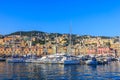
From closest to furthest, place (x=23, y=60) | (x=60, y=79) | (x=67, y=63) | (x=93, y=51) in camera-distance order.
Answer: (x=60, y=79)
(x=67, y=63)
(x=23, y=60)
(x=93, y=51)

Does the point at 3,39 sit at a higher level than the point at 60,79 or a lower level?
higher

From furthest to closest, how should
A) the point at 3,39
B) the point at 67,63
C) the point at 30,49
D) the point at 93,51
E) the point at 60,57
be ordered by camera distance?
1. the point at 3,39
2. the point at 93,51
3. the point at 30,49
4. the point at 60,57
5. the point at 67,63

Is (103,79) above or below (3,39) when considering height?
below

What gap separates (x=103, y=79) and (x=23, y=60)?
65.3 m

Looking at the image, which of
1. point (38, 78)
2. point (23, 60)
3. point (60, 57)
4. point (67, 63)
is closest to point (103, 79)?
point (38, 78)

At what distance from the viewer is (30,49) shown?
16188 cm

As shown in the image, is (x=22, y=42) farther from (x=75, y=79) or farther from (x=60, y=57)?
(x=75, y=79)

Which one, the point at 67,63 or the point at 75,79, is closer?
the point at 75,79

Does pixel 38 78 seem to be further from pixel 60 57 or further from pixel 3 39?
pixel 3 39

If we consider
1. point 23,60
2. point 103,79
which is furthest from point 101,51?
point 103,79

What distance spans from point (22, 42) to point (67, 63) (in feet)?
295

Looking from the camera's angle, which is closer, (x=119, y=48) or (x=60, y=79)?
(x=60, y=79)

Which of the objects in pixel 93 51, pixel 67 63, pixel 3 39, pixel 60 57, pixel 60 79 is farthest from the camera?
pixel 3 39

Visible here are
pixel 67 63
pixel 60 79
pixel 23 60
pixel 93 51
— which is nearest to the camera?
pixel 60 79
